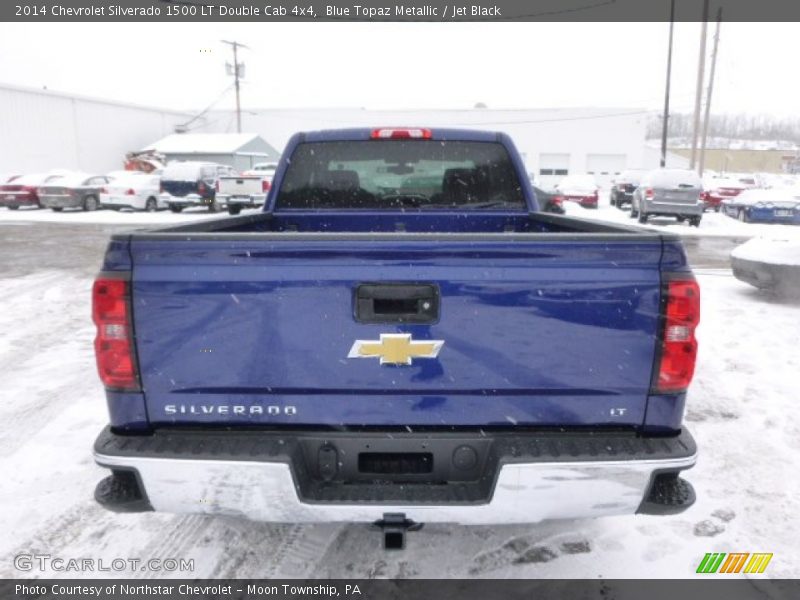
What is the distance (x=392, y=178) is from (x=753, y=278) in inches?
268

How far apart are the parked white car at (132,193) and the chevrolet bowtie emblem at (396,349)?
23.8 metres

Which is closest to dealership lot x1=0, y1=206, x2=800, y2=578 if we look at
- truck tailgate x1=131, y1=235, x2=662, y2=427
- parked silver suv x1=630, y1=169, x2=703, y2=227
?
truck tailgate x1=131, y1=235, x2=662, y2=427

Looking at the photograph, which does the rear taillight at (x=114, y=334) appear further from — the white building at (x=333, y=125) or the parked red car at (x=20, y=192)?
the white building at (x=333, y=125)

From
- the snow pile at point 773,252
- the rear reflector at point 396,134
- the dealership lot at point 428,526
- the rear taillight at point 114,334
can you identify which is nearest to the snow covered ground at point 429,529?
the dealership lot at point 428,526

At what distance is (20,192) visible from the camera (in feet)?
81.2

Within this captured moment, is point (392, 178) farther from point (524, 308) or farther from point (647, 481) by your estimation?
point (647, 481)

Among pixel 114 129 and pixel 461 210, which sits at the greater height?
pixel 114 129

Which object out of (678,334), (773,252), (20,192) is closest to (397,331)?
(678,334)

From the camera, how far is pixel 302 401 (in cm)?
230

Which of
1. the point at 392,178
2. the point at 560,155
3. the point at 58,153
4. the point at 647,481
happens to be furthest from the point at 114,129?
the point at 647,481

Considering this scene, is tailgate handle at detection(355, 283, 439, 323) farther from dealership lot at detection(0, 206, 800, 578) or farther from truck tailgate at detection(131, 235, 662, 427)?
dealership lot at detection(0, 206, 800, 578)

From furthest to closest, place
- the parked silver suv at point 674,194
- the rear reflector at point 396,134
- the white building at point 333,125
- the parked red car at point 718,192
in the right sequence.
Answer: the white building at point 333,125 < the parked red car at point 718,192 < the parked silver suv at point 674,194 < the rear reflector at point 396,134

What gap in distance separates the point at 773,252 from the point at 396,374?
843 cm

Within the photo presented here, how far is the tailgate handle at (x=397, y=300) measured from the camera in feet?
7.23
